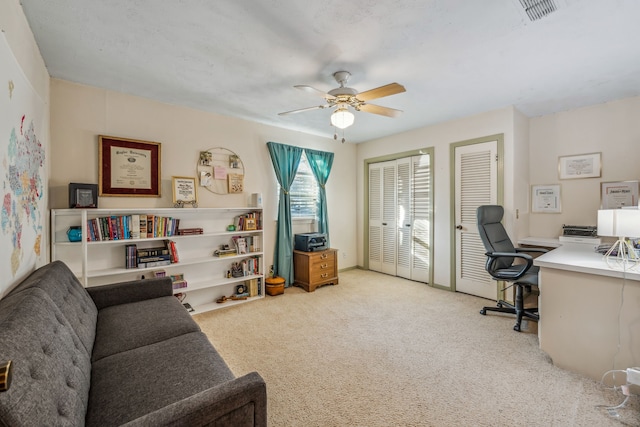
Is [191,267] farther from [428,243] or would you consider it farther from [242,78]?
[428,243]

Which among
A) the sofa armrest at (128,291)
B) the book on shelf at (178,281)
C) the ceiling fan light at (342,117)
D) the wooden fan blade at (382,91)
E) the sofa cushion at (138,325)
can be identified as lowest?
the book on shelf at (178,281)

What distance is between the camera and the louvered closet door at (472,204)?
362cm

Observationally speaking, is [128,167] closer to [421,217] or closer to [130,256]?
[130,256]

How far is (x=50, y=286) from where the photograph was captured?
59.3 inches

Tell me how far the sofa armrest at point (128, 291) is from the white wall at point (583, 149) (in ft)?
14.8

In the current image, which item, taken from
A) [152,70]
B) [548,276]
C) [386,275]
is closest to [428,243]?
[386,275]

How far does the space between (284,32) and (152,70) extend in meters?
1.37

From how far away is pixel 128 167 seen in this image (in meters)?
3.04

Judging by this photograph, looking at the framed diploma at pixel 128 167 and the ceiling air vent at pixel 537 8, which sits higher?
the ceiling air vent at pixel 537 8

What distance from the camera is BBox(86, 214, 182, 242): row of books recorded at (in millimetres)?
2742

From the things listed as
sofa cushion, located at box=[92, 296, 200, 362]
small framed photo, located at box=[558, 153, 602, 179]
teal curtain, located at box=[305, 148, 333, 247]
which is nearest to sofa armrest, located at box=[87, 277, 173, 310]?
sofa cushion, located at box=[92, 296, 200, 362]

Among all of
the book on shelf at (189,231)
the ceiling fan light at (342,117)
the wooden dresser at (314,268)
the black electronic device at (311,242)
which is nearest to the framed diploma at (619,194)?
the ceiling fan light at (342,117)

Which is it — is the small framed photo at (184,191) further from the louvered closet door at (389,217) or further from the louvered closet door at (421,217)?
the louvered closet door at (421,217)

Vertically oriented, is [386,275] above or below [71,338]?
below
